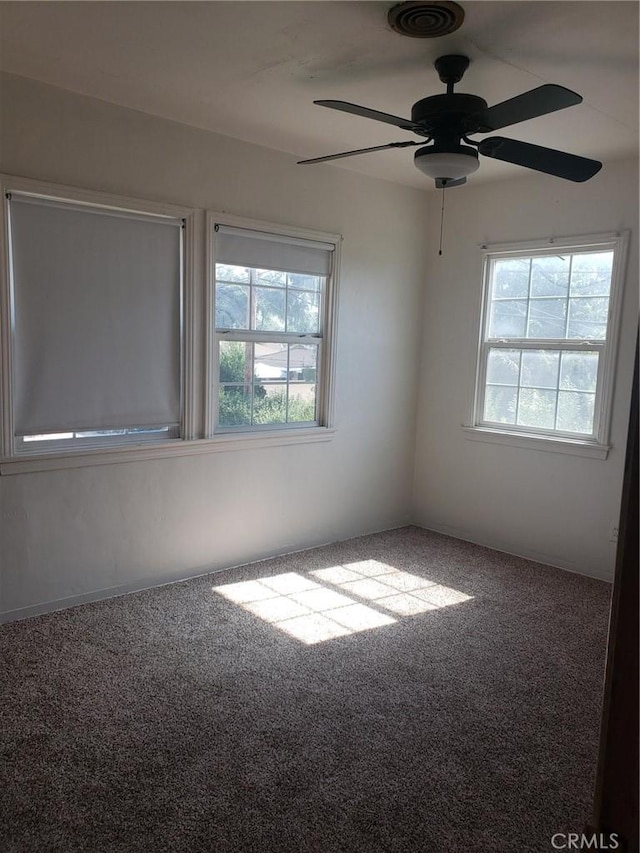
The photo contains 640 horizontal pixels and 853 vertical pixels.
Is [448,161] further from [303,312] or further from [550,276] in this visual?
[550,276]

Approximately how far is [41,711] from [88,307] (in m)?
1.95

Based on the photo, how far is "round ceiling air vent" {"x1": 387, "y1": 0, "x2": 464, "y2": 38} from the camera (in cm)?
220

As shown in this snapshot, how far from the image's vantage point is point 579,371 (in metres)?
4.27

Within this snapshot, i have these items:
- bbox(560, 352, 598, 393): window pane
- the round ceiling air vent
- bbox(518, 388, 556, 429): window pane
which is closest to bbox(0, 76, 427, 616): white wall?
bbox(518, 388, 556, 429): window pane

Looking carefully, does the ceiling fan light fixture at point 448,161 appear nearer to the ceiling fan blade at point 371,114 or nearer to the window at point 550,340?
the ceiling fan blade at point 371,114

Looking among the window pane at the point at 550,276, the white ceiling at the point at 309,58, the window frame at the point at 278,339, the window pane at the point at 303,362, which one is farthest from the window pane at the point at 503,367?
the white ceiling at the point at 309,58

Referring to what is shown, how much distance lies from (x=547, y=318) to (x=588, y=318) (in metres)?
0.29

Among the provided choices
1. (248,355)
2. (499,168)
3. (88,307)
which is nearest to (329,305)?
(248,355)

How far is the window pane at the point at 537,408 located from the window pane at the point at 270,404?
1.73 metres

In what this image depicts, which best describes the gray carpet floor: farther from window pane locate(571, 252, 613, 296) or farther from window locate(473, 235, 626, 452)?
window pane locate(571, 252, 613, 296)

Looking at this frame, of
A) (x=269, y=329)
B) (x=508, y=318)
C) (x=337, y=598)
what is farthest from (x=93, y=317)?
(x=508, y=318)

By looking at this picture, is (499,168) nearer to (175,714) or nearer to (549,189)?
(549,189)

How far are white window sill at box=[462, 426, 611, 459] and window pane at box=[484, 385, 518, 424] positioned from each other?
0.09m

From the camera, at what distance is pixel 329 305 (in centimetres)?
446
